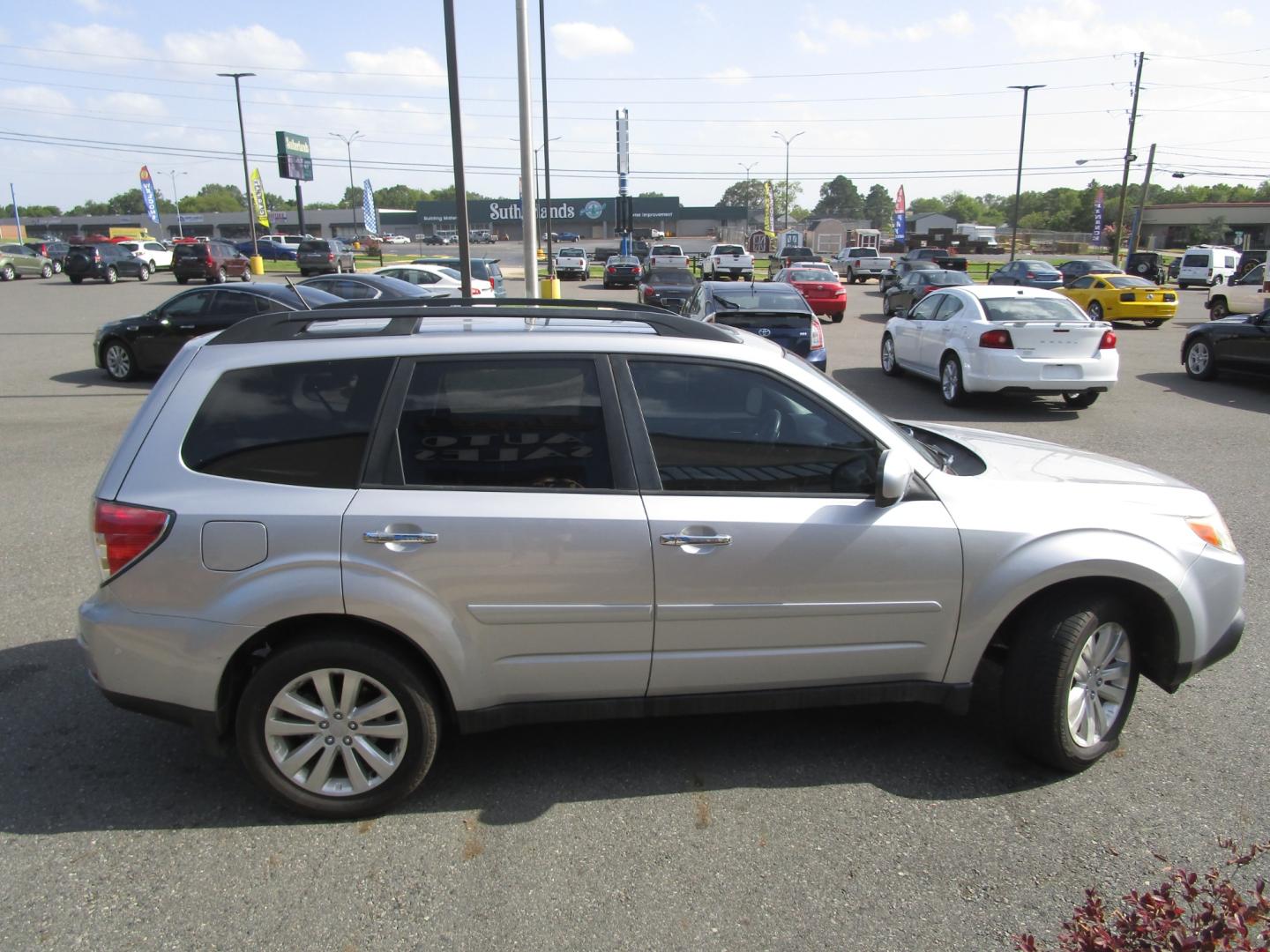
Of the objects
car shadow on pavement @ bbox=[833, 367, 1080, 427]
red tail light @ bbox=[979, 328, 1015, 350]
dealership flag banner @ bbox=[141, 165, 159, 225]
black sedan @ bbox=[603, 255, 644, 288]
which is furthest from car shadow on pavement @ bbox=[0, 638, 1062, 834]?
dealership flag banner @ bbox=[141, 165, 159, 225]

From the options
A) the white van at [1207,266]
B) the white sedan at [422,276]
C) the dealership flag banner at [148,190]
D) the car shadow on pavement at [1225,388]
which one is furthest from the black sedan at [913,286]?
the dealership flag banner at [148,190]

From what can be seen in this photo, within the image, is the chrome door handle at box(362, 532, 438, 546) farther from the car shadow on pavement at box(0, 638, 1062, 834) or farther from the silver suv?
the car shadow on pavement at box(0, 638, 1062, 834)

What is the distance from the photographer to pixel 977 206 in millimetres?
171375

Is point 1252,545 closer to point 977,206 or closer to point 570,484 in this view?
point 570,484

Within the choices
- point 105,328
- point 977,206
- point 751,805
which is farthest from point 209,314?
point 977,206

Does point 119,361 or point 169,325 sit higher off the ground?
point 169,325

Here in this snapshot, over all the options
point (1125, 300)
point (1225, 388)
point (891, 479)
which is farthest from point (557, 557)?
point (1125, 300)

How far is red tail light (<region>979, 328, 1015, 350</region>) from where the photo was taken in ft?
38.6

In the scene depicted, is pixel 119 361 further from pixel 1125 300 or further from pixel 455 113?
pixel 1125 300

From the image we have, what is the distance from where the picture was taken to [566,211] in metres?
114

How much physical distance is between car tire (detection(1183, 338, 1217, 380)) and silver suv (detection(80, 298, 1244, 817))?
1304 cm

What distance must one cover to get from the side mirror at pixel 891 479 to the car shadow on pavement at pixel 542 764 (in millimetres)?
1157

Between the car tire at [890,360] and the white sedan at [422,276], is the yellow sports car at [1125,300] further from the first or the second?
the white sedan at [422,276]

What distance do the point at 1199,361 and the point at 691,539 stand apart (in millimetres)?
14791
